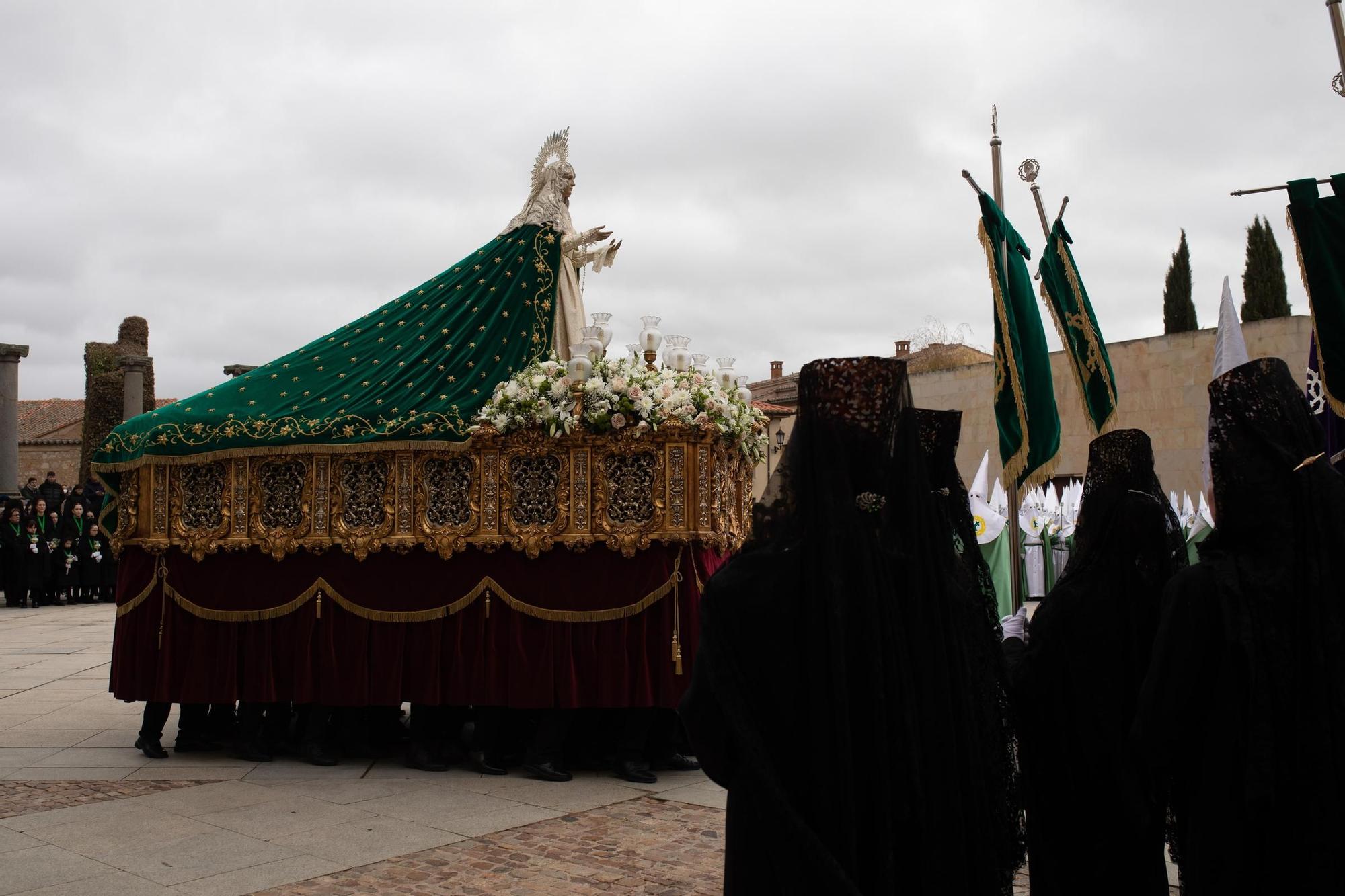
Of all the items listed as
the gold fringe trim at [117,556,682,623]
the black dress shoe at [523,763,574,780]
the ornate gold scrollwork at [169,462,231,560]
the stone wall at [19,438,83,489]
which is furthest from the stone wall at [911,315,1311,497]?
the stone wall at [19,438,83,489]

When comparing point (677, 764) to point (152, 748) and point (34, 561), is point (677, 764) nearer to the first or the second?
point (152, 748)

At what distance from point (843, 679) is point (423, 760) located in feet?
16.5

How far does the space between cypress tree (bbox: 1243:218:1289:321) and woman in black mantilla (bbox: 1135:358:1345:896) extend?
2708 centimetres

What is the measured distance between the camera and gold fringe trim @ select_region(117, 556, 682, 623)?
6867 mm

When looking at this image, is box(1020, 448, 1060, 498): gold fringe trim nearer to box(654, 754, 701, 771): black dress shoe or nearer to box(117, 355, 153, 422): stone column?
box(654, 754, 701, 771): black dress shoe

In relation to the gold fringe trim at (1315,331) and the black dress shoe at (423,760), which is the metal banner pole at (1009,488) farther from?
the black dress shoe at (423,760)

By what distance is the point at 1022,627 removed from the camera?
13.5ft

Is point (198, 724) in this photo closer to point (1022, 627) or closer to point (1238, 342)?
point (1022, 627)

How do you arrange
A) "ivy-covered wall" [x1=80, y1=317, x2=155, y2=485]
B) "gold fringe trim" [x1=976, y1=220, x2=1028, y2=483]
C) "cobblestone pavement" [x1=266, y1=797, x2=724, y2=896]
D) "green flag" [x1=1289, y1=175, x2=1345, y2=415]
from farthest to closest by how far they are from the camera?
"ivy-covered wall" [x1=80, y1=317, x2=155, y2=485] < "gold fringe trim" [x1=976, y1=220, x2=1028, y2=483] < "cobblestone pavement" [x1=266, y1=797, x2=724, y2=896] < "green flag" [x1=1289, y1=175, x2=1345, y2=415]

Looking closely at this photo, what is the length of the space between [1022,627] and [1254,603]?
117cm

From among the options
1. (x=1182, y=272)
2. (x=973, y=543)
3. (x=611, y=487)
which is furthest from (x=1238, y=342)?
(x=1182, y=272)

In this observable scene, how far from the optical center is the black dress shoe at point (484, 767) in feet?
22.8

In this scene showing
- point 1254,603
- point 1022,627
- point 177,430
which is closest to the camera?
point 1254,603

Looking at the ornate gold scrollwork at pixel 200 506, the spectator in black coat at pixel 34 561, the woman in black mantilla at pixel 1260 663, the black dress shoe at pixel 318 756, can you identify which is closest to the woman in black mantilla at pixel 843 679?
the woman in black mantilla at pixel 1260 663
